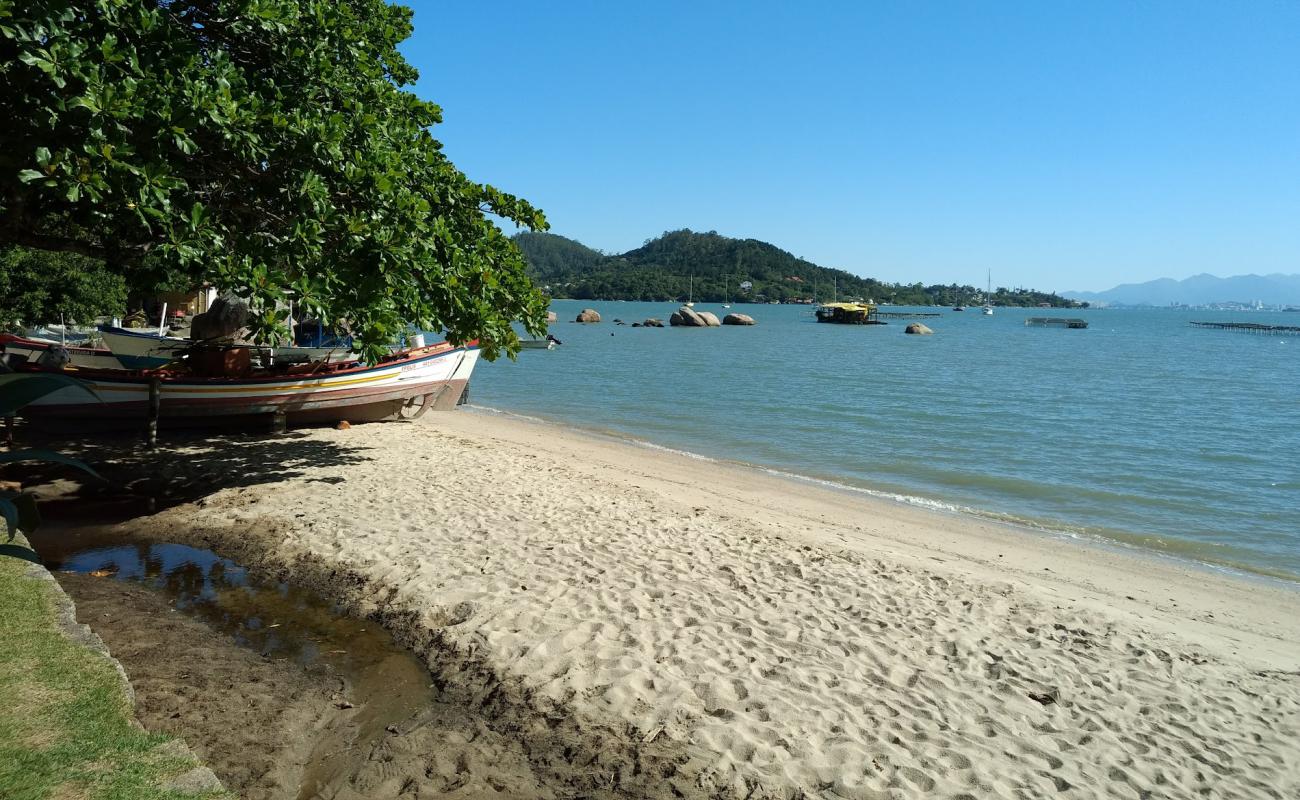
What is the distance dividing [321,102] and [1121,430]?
2037 cm

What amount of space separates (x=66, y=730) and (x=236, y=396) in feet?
32.1

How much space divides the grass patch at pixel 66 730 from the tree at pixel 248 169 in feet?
12.1

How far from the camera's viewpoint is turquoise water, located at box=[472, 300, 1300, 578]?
12977mm

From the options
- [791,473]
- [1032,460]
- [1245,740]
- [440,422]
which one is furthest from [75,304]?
[1245,740]

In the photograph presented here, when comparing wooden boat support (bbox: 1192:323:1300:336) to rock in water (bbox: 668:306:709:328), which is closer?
rock in water (bbox: 668:306:709:328)

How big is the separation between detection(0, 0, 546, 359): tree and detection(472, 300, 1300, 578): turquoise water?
27.6 feet

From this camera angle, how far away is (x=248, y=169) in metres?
8.46

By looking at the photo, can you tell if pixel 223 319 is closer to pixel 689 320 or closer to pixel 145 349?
pixel 145 349

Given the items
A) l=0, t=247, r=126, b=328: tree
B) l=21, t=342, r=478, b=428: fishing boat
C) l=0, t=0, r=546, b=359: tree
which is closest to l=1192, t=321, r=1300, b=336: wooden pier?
l=21, t=342, r=478, b=428: fishing boat

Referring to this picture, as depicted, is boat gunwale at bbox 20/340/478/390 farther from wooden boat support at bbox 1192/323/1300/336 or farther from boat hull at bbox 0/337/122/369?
wooden boat support at bbox 1192/323/1300/336

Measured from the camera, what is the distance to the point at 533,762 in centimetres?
448

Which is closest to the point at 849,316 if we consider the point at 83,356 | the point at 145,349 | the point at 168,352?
the point at 168,352

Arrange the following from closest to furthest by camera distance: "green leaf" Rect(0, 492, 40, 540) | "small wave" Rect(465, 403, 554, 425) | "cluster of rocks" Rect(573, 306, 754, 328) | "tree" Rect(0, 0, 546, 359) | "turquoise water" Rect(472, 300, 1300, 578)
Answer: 1. "green leaf" Rect(0, 492, 40, 540)
2. "tree" Rect(0, 0, 546, 359)
3. "turquoise water" Rect(472, 300, 1300, 578)
4. "small wave" Rect(465, 403, 554, 425)
5. "cluster of rocks" Rect(573, 306, 754, 328)

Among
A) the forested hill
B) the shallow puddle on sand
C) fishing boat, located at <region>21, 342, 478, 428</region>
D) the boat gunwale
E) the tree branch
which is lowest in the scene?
the shallow puddle on sand
